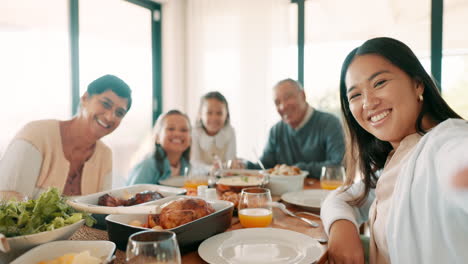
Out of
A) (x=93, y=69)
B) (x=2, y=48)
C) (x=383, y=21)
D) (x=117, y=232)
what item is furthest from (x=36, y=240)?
(x=383, y=21)

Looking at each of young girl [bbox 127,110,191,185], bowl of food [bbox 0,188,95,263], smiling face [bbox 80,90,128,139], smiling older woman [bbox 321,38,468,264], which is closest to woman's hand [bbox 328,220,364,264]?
smiling older woman [bbox 321,38,468,264]

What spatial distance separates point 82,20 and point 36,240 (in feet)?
11.4

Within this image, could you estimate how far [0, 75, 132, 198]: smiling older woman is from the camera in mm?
1673

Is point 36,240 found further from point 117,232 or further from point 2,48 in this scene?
point 2,48

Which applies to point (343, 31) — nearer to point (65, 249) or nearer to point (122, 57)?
point (122, 57)

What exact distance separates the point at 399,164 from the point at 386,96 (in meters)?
0.22

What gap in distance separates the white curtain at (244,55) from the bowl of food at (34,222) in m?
3.37

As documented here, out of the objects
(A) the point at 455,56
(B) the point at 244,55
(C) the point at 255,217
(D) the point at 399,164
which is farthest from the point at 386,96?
(B) the point at 244,55

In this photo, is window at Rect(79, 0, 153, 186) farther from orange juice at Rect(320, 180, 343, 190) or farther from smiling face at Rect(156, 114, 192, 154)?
orange juice at Rect(320, 180, 343, 190)

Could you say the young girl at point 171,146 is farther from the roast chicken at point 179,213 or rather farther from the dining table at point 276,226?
the roast chicken at point 179,213

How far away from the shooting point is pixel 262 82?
4137 millimetres

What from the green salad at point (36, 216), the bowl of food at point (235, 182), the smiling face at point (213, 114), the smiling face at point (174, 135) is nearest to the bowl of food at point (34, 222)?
the green salad at point (36, 216)

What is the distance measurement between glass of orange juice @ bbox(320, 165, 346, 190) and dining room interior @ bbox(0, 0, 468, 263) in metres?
0.44

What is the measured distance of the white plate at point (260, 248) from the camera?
2.93 feet
